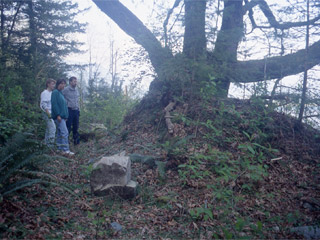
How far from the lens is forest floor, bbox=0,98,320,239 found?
369cm

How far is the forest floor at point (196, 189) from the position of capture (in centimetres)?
369

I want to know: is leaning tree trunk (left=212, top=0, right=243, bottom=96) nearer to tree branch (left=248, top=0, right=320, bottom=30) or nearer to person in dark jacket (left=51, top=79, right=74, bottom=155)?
tree branch (left=248, top=0, right=320, bottom=30)

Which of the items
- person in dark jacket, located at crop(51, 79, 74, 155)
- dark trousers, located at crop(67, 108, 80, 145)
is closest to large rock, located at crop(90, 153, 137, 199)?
person in dark jacket, located at crop(51, 79, 74, 155)

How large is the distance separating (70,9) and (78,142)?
18.1 metres

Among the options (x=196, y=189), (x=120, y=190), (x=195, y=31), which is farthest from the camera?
(x=195, y=31)

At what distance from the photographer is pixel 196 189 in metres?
4.96

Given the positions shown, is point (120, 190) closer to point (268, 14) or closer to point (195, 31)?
point (195, 31)

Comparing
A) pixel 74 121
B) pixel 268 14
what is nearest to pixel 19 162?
pixel 74 121

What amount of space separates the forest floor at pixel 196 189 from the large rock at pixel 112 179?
0.13 m

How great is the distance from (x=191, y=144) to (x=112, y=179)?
239 cm

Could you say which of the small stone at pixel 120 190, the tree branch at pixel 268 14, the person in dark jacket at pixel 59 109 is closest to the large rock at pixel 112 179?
the small stone at pixel 120 190

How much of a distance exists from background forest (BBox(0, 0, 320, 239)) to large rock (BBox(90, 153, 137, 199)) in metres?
0.14

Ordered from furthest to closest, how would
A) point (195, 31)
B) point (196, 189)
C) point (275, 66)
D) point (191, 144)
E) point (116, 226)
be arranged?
point (275, 66) < point (195, 31) < point (191, 144) < point (196, 189) < point (116, 226)

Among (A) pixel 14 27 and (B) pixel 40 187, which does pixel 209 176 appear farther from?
(A) pixel 14 27
